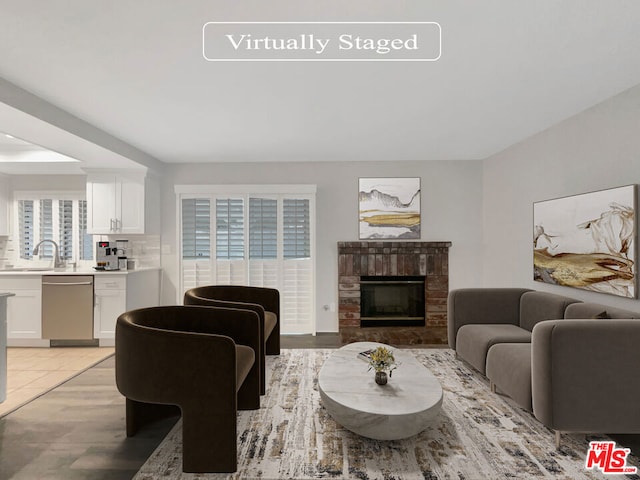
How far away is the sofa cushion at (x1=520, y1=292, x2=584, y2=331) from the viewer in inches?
129

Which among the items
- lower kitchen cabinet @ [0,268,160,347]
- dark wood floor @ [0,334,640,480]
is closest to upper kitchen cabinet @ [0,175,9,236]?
lower kitchen cabinet @ [0,268,160,347]

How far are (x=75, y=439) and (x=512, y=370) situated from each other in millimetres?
3065

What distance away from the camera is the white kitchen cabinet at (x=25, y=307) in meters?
4.61

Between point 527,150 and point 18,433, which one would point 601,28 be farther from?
point 18,433

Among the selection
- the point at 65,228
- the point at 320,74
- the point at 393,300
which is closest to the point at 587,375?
the point at 320,74

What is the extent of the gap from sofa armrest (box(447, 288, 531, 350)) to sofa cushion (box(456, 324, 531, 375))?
0.45ft

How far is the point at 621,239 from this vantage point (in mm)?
2949

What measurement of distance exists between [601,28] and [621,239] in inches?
66.8

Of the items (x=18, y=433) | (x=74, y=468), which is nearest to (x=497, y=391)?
(x=74, y=468)

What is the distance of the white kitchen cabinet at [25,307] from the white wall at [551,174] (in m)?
5.90

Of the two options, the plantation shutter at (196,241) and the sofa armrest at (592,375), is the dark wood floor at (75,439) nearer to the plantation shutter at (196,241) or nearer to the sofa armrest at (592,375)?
the sofa armrest at (592,375)

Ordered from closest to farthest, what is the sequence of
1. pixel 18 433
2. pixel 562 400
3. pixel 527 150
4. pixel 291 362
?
pixel 562 400
pixel 18 433
pixel 291 362
pixel 527 150

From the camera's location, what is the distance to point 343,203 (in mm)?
5383

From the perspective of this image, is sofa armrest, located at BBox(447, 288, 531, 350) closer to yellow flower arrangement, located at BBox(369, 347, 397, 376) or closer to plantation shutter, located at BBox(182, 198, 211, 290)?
yellow flower arrangement, located at BBox(369, 347, 397, 376)
